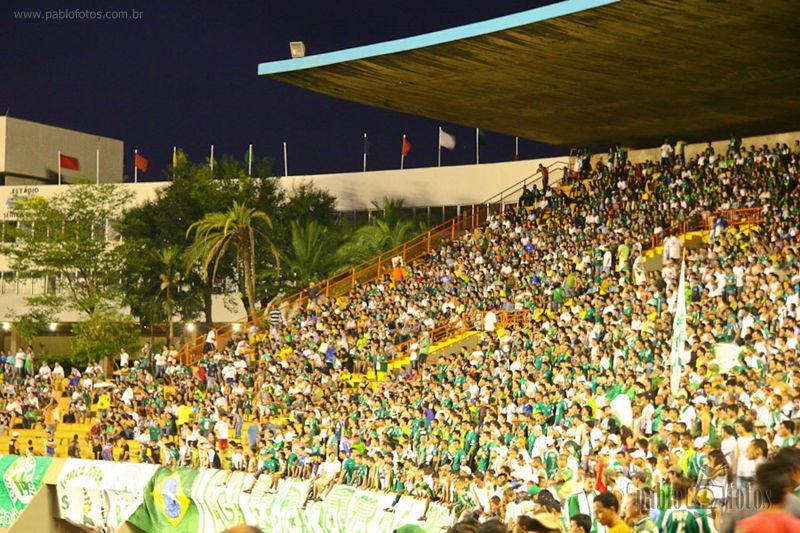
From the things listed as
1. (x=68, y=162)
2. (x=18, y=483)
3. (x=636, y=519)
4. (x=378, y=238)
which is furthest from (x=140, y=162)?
(x=636, y=519)

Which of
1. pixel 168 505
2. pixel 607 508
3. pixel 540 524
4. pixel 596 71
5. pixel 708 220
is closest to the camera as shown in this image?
pixel 540 524

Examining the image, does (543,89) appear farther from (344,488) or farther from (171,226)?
(171,226)

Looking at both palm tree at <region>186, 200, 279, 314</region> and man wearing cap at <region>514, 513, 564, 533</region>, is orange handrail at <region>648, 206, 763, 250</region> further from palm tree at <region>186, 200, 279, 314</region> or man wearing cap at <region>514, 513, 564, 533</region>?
man wearing cap at <region>514, 513, 564, 533</region>

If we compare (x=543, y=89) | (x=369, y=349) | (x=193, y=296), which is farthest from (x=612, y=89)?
(x=193, y=296)

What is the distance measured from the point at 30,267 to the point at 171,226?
21.5 feet

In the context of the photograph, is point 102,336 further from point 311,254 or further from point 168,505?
point 168,505

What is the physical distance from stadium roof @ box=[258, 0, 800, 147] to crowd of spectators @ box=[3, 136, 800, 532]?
56.6 inches

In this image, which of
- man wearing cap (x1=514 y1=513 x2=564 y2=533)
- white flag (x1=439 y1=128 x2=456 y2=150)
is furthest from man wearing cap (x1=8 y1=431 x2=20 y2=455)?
man wearing cap (x1=514 y1=513 x2=564 y2=533)

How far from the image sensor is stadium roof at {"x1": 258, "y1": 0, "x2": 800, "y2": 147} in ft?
79.4

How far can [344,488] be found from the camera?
20.2 metres

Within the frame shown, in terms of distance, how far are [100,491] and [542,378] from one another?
9424 mm

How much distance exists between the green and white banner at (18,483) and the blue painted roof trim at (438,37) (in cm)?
1063

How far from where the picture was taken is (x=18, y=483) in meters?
27.0

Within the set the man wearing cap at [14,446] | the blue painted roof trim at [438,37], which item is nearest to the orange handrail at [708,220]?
the blue painted roof trim at [438,37]
